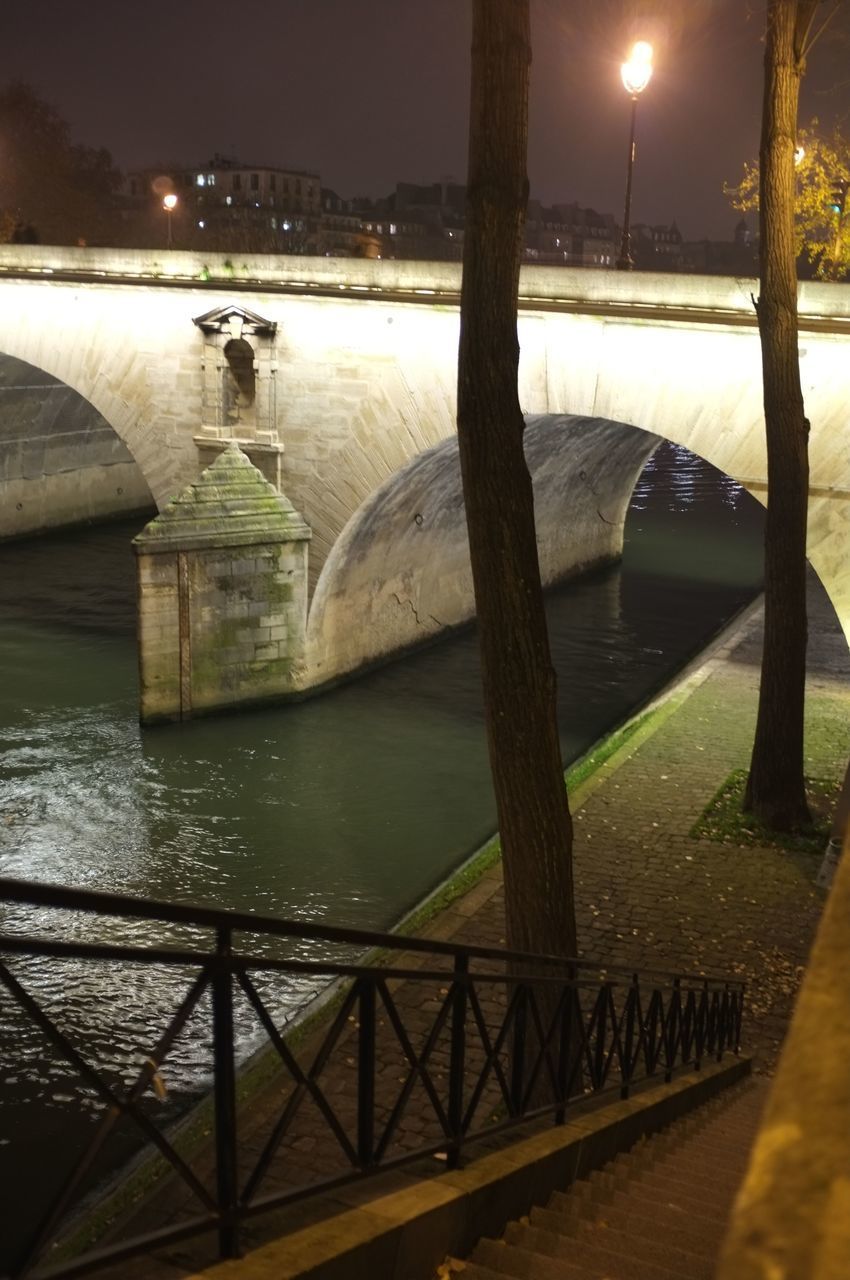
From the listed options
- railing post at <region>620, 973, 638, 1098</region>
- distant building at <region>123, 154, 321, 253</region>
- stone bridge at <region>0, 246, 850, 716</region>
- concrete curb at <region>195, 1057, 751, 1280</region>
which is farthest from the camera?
distant building at <region>123, 154, 321, 253</region>

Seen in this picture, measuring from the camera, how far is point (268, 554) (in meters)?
15.1

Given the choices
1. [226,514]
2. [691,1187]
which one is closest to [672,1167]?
[691,1187]

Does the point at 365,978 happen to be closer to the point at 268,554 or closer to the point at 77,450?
the point at 268,554

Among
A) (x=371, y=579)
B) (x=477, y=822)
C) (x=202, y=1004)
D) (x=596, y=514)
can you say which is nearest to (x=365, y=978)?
(x=202, y=1004)

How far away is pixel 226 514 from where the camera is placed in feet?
48.2

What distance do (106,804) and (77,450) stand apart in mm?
15105

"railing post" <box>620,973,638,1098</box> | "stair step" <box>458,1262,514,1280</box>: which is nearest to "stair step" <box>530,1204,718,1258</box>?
"stair step" <box>458,1262,514,1280</box>

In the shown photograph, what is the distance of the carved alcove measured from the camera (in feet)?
51.1

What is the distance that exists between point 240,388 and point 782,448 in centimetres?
844

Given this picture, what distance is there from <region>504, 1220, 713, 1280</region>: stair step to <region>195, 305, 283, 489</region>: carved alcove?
12846 mm

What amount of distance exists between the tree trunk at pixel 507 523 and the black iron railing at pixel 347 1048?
558mm

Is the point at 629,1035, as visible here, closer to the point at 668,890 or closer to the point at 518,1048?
the point at 518,1048

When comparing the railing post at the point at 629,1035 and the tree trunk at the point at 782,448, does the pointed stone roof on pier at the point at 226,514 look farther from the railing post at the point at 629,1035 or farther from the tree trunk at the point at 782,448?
the railing post at the point at 629,1035

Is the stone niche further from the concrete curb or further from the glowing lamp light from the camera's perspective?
the concrete curb
